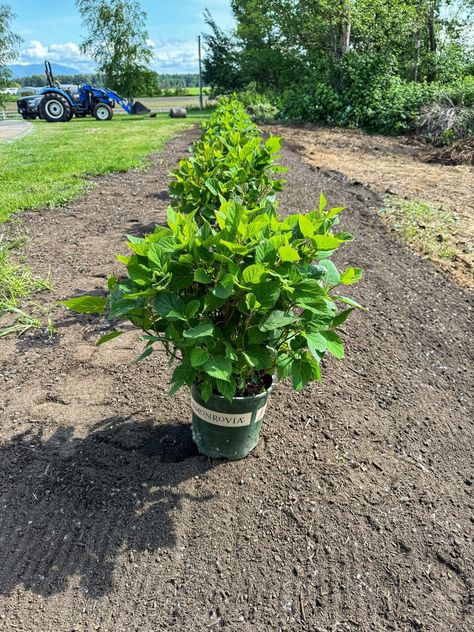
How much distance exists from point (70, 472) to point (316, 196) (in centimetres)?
533

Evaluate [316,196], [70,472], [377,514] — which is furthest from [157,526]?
[316,196]

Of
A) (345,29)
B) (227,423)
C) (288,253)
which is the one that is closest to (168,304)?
(288,253)

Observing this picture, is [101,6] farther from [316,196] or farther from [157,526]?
[157,526]

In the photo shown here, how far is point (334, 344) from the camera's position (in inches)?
60.1

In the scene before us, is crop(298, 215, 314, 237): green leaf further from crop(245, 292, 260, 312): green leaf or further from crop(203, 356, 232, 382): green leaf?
crop(203, 356, 232, 382): green leaf

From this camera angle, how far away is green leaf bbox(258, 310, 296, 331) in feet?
4.63

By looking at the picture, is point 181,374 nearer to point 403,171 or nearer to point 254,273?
point 254,273

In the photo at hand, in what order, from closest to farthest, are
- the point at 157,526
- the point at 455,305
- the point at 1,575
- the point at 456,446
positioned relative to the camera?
1. the point at 1,575
2. the point at 157,526
3. the point at 456,446
4. the point at 455,305

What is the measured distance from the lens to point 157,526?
1701 mm

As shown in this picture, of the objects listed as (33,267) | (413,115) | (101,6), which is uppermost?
(101,6)

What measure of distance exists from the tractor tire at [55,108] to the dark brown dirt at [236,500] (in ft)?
58.5

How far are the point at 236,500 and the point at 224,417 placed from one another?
0.38m

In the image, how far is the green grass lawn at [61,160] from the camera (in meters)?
5.83

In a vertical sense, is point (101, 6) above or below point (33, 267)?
above
